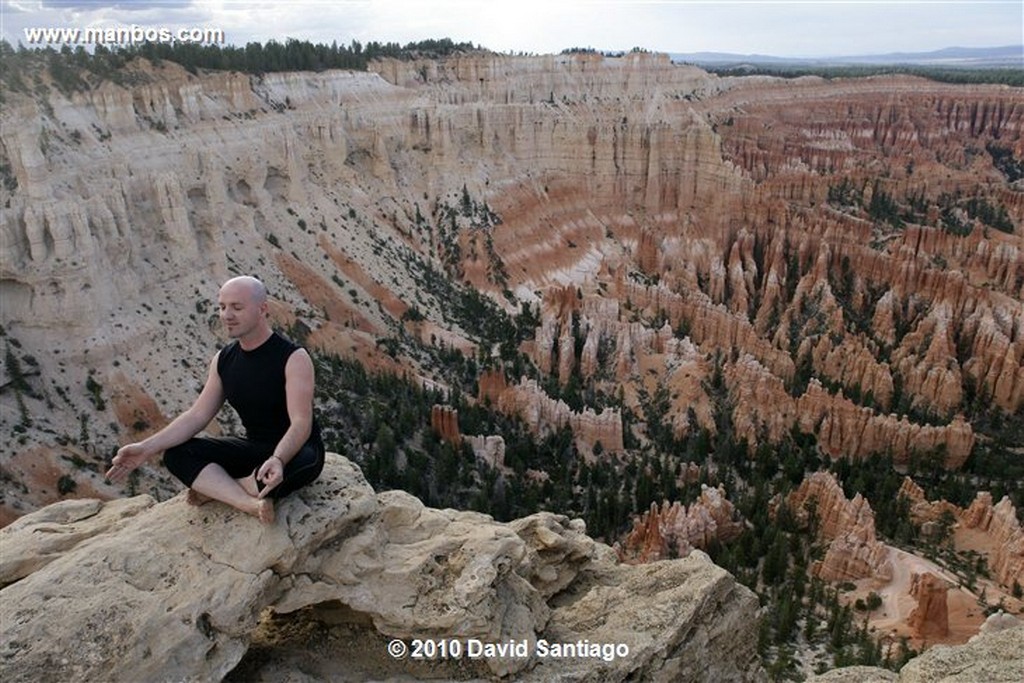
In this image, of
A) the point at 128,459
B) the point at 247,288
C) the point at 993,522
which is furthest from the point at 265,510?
the point at 993,522

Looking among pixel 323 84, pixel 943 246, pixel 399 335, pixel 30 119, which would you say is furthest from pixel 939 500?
pixel 323 84

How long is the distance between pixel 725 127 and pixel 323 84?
49.8 m

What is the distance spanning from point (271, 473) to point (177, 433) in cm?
113

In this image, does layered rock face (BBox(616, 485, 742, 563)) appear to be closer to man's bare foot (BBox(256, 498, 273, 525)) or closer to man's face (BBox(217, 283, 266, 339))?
man's bare foot (BBox(256, 498, 273, 525))

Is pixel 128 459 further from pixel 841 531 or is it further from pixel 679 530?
pixel 841 531

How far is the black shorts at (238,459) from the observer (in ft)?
24.9

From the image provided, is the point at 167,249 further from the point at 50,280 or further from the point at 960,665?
the point at 960,665

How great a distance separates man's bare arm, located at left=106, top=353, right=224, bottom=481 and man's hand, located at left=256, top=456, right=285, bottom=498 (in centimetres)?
91

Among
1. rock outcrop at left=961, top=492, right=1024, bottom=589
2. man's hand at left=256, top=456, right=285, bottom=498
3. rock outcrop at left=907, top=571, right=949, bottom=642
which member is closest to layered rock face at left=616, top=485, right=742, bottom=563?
rock outcrop at left=907, top=571, right=949, bottom=642

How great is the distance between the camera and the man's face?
23.4ft

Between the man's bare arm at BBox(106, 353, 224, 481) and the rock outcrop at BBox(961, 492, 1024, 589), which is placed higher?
the man's bare arm at BBox(106, 353, 224, 481)

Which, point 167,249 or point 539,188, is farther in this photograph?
point 539,188

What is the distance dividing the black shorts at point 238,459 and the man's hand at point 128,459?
0.22 m

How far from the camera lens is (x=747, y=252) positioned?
5891cm
